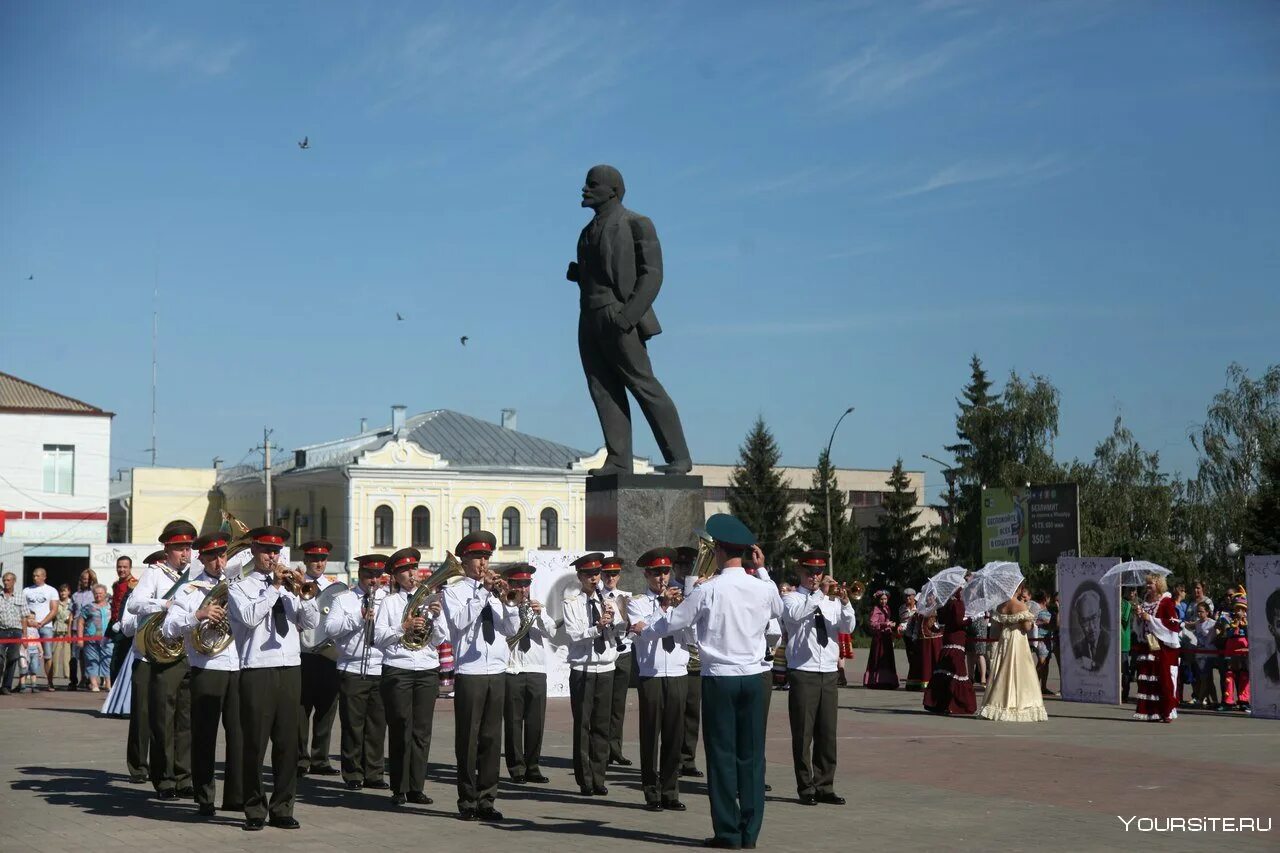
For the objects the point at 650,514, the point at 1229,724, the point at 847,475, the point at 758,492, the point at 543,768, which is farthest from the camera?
the point at 847,475

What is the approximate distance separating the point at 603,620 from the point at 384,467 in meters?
59.2

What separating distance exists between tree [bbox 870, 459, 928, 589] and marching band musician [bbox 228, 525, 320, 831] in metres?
60.7

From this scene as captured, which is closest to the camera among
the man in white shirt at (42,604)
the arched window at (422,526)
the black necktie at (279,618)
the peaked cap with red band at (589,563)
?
the black necktie at (279,618)

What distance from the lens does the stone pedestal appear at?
17578 mm

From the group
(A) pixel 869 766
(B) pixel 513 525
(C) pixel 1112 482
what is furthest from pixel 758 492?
(A) pixel 869 766

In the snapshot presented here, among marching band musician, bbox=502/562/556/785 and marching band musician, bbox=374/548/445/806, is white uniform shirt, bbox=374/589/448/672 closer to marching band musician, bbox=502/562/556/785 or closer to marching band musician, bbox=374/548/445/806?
marching band musician, bbox=374/548/445/806

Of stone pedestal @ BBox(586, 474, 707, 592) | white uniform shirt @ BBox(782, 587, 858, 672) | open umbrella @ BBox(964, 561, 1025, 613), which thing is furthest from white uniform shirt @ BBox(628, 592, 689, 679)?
open umbrella @ BBox(964, 561, 1025, 613)

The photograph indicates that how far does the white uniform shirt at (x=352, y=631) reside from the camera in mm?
11852

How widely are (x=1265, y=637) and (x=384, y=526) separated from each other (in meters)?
53.9

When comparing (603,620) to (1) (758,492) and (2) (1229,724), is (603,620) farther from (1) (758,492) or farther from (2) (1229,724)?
(1) (758,492)

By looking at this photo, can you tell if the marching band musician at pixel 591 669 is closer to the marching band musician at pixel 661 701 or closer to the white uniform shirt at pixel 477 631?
the marching band musician at pixel 661 701

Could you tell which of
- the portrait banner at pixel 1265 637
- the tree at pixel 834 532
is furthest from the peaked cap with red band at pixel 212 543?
the tree at pixel 834 532

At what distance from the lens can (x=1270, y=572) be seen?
66.8 ft

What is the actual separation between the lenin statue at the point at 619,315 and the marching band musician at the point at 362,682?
18.2 ft
